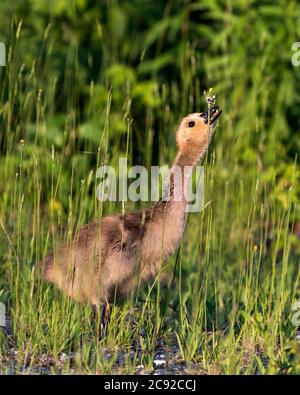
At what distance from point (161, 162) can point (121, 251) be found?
1.76 meters

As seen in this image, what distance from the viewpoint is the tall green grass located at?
5418mm

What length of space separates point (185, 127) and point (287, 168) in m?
2.51

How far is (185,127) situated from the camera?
6273 millimetres

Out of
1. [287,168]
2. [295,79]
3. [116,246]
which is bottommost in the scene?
[116,246]

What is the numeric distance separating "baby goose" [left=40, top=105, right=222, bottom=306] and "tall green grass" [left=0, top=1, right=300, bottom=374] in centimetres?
12

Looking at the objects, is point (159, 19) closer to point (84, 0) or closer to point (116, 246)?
point (84, 0)

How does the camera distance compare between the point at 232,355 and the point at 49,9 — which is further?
the point at 49,9

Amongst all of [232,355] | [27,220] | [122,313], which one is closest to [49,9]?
[27,220]
